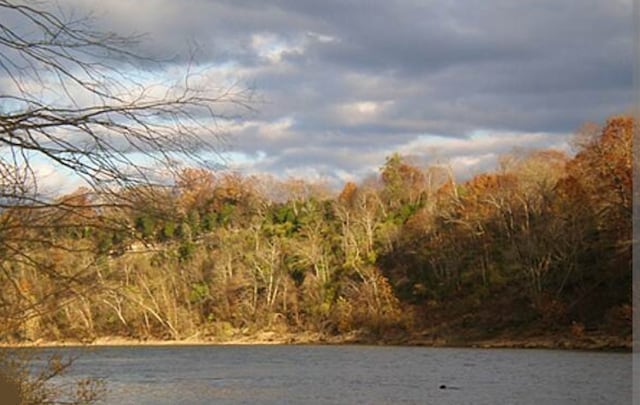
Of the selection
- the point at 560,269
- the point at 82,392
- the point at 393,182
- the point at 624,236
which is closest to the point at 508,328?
the point at 560,269

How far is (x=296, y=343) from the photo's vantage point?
59.7m

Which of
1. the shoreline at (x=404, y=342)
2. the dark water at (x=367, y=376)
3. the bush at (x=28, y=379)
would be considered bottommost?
the shoreline at (x=404, y=342)

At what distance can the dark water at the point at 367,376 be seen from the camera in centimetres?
2520

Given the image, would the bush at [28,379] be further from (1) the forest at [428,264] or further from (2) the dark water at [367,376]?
(1) the forest at [428,264]

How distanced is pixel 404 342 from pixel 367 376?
22930mm

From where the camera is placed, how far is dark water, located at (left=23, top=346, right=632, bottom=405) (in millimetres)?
25203

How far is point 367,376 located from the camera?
3266 cm

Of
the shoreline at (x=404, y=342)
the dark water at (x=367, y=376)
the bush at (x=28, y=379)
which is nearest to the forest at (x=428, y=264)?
the shoreline at (x=404, y=342)

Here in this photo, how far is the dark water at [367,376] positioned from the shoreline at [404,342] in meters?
3.00

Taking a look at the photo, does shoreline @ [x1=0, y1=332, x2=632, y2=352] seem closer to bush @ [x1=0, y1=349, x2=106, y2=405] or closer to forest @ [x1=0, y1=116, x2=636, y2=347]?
forest @ [x1=0, y1=116, x2=636, y2=347]

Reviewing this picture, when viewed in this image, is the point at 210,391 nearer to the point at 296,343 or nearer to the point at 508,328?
the point at 508,328

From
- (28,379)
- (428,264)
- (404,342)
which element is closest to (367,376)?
(404,342)

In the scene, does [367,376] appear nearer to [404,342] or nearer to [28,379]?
[404,342]

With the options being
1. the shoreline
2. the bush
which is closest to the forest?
the shoreline
